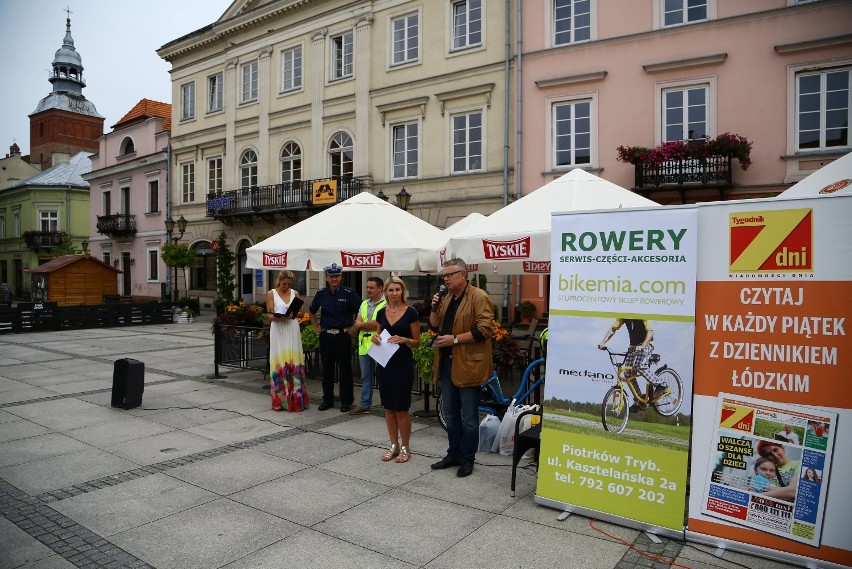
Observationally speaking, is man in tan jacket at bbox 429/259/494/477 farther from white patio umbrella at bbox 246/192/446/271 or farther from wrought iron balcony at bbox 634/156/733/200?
wrought iron balcony at bbox 634/156/733/200

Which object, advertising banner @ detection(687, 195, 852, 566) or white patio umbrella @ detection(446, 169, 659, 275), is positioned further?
white patio umbrella @ detection(446, 169, 659, 275)

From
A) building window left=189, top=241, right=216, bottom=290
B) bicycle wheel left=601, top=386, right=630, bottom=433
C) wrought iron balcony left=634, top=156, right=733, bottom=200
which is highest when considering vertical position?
wrought iron balcony left=634, top=156, right=733, bottom=200

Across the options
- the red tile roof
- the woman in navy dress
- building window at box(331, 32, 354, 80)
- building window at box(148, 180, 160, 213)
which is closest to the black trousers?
the woman in navy dress

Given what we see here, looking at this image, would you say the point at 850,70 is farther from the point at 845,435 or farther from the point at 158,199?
the point at 158,199

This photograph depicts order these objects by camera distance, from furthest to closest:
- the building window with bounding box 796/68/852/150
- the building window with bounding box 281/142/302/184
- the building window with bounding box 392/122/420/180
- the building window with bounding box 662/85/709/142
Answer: the building window with bounding box 281/142/302/184
the building window with bounding box 392/122/420/180
the building window with bounding box 662/85/709/142
the building window with bounding box 796/68/852/150

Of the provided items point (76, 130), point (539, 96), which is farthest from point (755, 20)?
point (76, 130)

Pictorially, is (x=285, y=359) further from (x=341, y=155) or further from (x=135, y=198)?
(x=135, y=198)

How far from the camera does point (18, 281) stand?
5209 centimetres

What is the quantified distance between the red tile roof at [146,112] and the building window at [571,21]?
22832 millimetres

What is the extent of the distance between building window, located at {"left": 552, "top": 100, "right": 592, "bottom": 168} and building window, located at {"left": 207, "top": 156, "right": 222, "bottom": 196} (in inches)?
668

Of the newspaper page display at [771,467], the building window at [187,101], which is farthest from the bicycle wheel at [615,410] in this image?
the building window at [187,101]

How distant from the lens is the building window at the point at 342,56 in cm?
2320

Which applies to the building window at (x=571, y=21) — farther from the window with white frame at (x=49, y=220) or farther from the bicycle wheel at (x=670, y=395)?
the window with white frame at (x=49, y=220)

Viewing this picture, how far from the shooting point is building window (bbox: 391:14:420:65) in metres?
21.2
